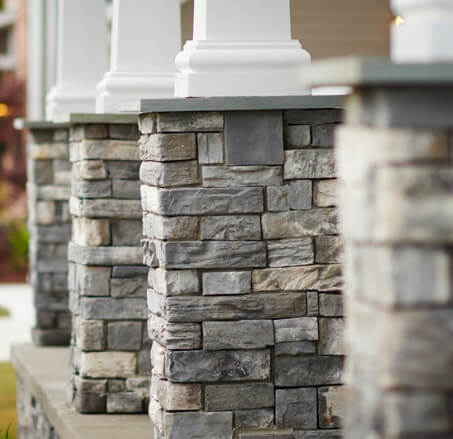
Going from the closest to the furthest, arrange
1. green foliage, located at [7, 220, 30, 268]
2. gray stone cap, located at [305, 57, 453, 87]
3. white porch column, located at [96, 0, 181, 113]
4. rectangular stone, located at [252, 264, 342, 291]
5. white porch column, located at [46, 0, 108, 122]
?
gray stone cap, located at [305, 57, 453, 87], rectangular stone, located at [252, 264, 342, 291], white porch column, located at [96, 0, 181, 113], white porch column, located at [46, 0, 108, 122], green foliage, located at [7, 220, 30, 268]

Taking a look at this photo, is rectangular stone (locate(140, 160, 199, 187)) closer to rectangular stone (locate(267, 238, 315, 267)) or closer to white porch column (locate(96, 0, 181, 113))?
rectangular stone (locate(267, 238, 315, 267))

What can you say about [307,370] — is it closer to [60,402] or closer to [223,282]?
[223,282]

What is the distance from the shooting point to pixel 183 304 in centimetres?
413

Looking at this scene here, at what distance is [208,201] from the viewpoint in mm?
4105

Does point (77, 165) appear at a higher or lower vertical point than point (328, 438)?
higher

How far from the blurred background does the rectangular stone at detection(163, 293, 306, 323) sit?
→ 3058 millimetres

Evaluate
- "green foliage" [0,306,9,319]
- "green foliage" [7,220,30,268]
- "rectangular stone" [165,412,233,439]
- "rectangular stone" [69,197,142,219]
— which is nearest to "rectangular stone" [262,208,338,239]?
"rectangular stone" [165,412,233,439]

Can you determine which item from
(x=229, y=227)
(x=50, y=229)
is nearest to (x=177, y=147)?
(x=229, y=227)

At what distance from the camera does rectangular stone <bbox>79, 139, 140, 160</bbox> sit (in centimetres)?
551

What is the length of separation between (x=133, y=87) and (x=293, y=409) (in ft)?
6.23

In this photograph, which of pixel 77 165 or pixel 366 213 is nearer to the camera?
pixel 366 213

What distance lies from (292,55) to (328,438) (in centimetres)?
136

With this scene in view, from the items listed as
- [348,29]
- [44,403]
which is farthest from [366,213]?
[348,29]

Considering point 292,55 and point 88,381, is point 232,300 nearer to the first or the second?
point 292,55
